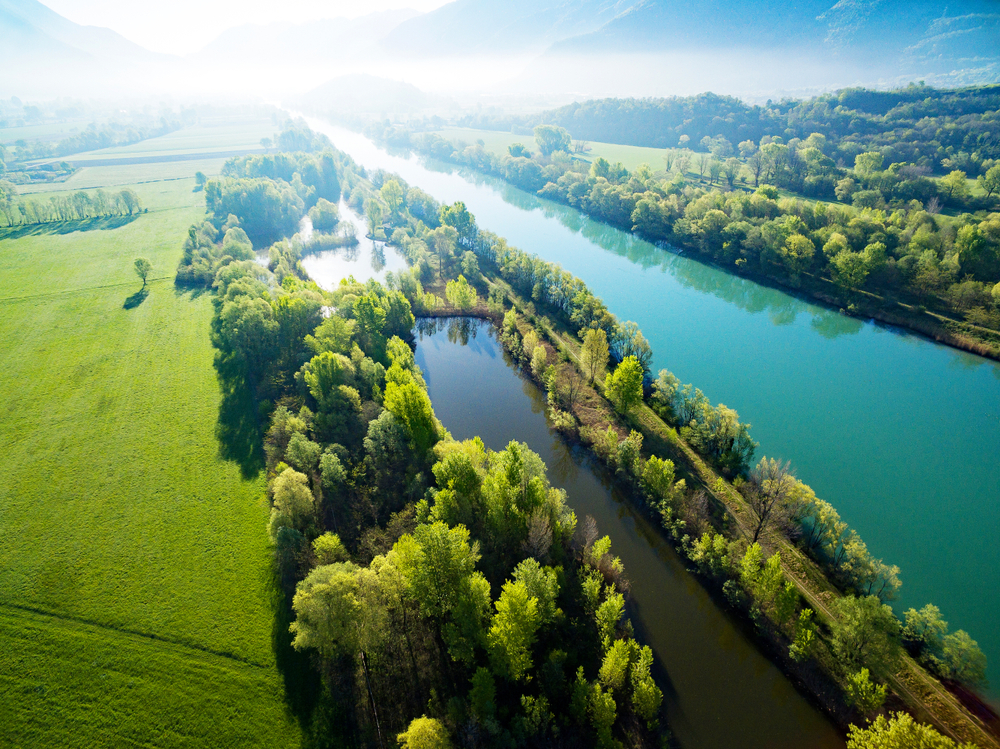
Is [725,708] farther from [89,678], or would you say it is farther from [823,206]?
[823,206]

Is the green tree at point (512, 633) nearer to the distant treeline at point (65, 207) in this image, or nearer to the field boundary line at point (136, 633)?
the field boundary line at point (136, 633)

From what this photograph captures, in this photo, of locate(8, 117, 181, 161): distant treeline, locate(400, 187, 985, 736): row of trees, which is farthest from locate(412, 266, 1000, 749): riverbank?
locate(8, 117, 181, 161): distant treeline

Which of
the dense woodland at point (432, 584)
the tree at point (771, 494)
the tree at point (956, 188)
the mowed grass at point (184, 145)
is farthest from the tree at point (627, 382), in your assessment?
the mowed grass at point (184, 145)

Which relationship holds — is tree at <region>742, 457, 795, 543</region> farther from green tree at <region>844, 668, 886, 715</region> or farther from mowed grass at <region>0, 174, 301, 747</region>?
mowed grass at <region>0, 174, 301, 747</region>

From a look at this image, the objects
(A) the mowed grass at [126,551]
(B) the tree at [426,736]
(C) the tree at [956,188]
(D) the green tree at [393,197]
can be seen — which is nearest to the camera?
(B) the tree at [426,736]

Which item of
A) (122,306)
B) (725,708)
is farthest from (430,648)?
(122,306)

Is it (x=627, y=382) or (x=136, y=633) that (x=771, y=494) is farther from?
(x=136, y=633)

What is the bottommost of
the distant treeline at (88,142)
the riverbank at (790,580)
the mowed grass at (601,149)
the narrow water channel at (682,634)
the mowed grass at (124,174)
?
the narrow water channel at (682,634)
